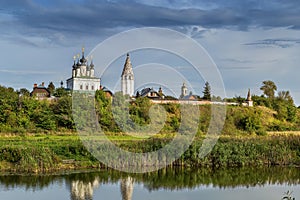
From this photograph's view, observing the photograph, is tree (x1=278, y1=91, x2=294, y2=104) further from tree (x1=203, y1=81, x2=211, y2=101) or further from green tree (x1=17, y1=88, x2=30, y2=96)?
green tree (x1=17, y1=88, x2=30, y2=96)

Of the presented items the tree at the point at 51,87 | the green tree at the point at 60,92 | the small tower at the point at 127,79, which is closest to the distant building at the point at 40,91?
the tree at the point at 51,87

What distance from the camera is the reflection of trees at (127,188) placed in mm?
20331

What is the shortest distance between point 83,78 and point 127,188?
34.7m

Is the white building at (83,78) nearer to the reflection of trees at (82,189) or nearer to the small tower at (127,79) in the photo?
the small tower at (127,79)

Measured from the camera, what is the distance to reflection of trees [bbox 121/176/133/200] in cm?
2033

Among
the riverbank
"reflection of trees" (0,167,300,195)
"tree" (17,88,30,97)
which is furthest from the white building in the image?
"reflection of trees" (0,167,300,195)

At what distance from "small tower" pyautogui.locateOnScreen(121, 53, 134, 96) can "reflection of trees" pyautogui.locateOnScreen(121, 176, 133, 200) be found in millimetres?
18660

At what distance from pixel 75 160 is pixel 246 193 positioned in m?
9.85

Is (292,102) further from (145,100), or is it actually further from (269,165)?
(269,165)

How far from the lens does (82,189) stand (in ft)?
69.5

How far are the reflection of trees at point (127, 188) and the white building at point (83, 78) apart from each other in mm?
30850

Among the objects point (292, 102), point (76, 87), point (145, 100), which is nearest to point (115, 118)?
point (145, 100)

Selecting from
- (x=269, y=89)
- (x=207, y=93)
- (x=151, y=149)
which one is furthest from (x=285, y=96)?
(x=151, y=149)

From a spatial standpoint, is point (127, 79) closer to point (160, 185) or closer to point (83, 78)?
point (83, 78)
